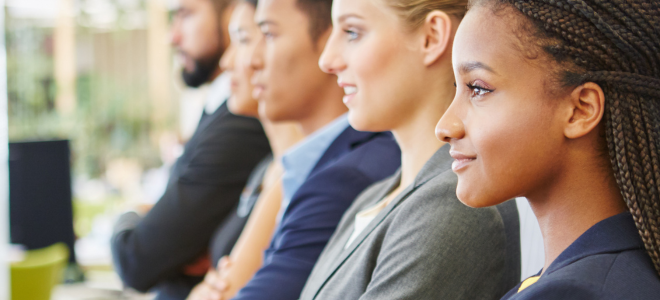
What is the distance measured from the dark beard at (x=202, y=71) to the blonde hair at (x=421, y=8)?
2003 mm

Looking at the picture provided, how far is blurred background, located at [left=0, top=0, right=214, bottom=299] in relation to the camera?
19.9ft

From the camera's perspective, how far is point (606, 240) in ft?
2.30

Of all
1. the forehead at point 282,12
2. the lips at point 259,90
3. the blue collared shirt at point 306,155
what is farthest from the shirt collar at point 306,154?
the forehead at point 282,12

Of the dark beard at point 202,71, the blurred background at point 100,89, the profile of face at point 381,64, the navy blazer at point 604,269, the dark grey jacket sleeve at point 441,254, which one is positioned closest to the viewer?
the navy blazer at point 604,269

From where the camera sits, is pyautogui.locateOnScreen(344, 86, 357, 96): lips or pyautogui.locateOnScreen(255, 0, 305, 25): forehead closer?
pyautogui.locateOnScreen(344, 86, 357, 96): lips

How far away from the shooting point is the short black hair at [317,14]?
1.77 meters

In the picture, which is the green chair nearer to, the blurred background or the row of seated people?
the row of seated people

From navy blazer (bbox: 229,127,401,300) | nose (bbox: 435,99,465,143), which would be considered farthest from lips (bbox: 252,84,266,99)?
nose (bbox: 435,99,465,143)

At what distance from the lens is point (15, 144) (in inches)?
158

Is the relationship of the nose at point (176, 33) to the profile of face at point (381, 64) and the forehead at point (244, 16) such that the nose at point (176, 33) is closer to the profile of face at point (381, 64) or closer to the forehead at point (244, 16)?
the forehead at point (244, 16)

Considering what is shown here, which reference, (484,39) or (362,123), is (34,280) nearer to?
(362,123)

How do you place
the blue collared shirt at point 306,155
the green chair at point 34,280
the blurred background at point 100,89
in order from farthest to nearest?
the blurred background at point 100,89 < the green chair at point 34,280 < the blue collared shirt at point 306,155

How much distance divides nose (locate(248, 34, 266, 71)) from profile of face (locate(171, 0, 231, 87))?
103cm

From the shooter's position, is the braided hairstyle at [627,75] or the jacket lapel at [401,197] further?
the jacket lapel at [401,197]
